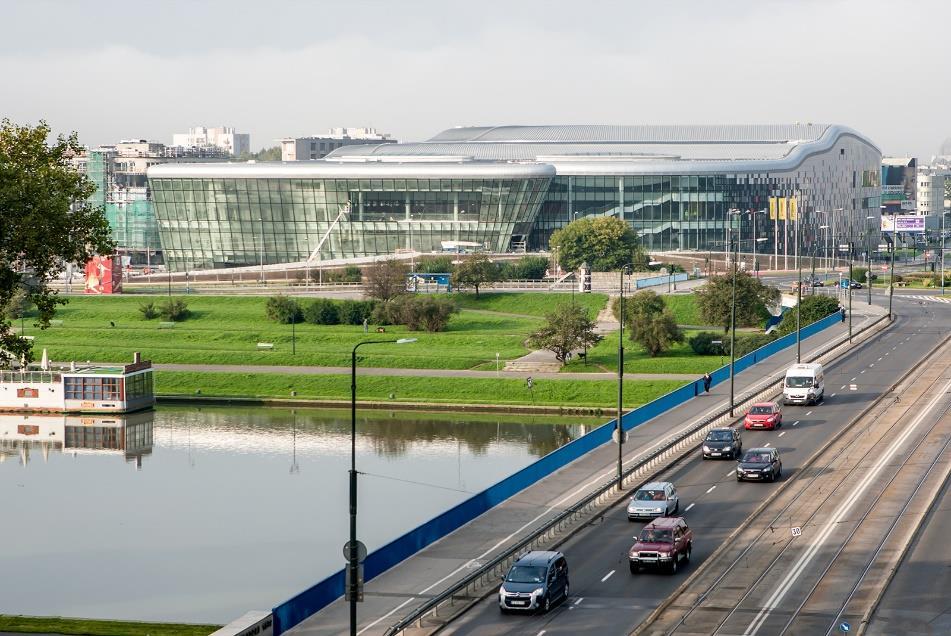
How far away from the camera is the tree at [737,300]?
127 m

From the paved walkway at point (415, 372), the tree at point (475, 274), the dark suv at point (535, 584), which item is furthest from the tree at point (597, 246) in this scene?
the dark suv at point (535, 584)

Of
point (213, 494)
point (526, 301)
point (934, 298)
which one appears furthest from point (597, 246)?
point (213, 494)

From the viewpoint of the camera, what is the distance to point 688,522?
56.5 m

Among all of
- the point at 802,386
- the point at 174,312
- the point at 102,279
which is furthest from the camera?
the point at 102,279

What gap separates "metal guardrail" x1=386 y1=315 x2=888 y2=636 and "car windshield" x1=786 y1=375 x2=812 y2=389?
2.30 metres

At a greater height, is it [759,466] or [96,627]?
[759,466]

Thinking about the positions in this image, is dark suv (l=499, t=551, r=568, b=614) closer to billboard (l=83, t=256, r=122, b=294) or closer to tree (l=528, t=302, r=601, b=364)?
tree (l=528, t=302, r=601, b=364)

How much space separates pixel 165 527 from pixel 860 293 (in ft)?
395

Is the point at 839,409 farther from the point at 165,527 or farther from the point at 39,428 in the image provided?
the point at 39,428

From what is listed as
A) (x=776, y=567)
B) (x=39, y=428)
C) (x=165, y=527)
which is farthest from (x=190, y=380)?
(x=776, y=567)

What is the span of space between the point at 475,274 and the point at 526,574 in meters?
109

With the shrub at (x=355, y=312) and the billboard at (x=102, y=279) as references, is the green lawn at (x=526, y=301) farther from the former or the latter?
the billboard at (x=102, y=279)

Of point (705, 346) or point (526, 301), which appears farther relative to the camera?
point (526, 301)

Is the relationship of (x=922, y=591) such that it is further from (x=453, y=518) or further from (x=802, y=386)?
(x=802, y=386)
